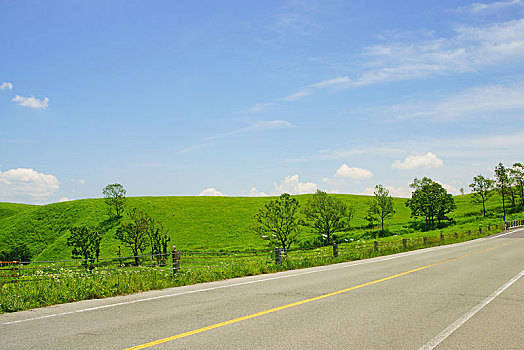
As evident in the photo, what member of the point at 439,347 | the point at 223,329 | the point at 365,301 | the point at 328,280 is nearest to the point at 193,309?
the point at 223,329

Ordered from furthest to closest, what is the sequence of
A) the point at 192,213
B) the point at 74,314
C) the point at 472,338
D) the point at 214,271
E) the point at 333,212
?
the point at 192,213
the point at 333,212
the point at 214,271
the point at 74,314
the point at 472,338

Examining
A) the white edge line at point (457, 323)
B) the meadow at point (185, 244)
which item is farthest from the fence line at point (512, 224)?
the white edge line at point (457, 323)

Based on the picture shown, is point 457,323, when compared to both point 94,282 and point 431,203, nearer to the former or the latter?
point 94,282

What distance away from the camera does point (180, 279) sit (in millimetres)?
13242

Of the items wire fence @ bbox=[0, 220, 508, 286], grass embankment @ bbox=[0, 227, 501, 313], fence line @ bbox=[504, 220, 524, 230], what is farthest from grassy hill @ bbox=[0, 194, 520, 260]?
grass embankment @ bbox=[0, 227, 501, 313]

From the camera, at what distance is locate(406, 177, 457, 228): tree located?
74.3 meters

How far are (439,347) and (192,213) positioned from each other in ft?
294

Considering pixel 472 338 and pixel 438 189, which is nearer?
pixel 472 338

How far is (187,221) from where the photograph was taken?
3418 inches

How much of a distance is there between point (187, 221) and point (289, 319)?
81.6 metres

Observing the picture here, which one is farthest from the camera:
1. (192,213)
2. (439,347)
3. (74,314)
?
(192,213)

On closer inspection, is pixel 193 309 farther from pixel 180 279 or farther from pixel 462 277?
pixel 462 277

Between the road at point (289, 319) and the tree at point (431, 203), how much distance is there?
221ft

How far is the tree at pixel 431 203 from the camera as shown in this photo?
7432 cm
